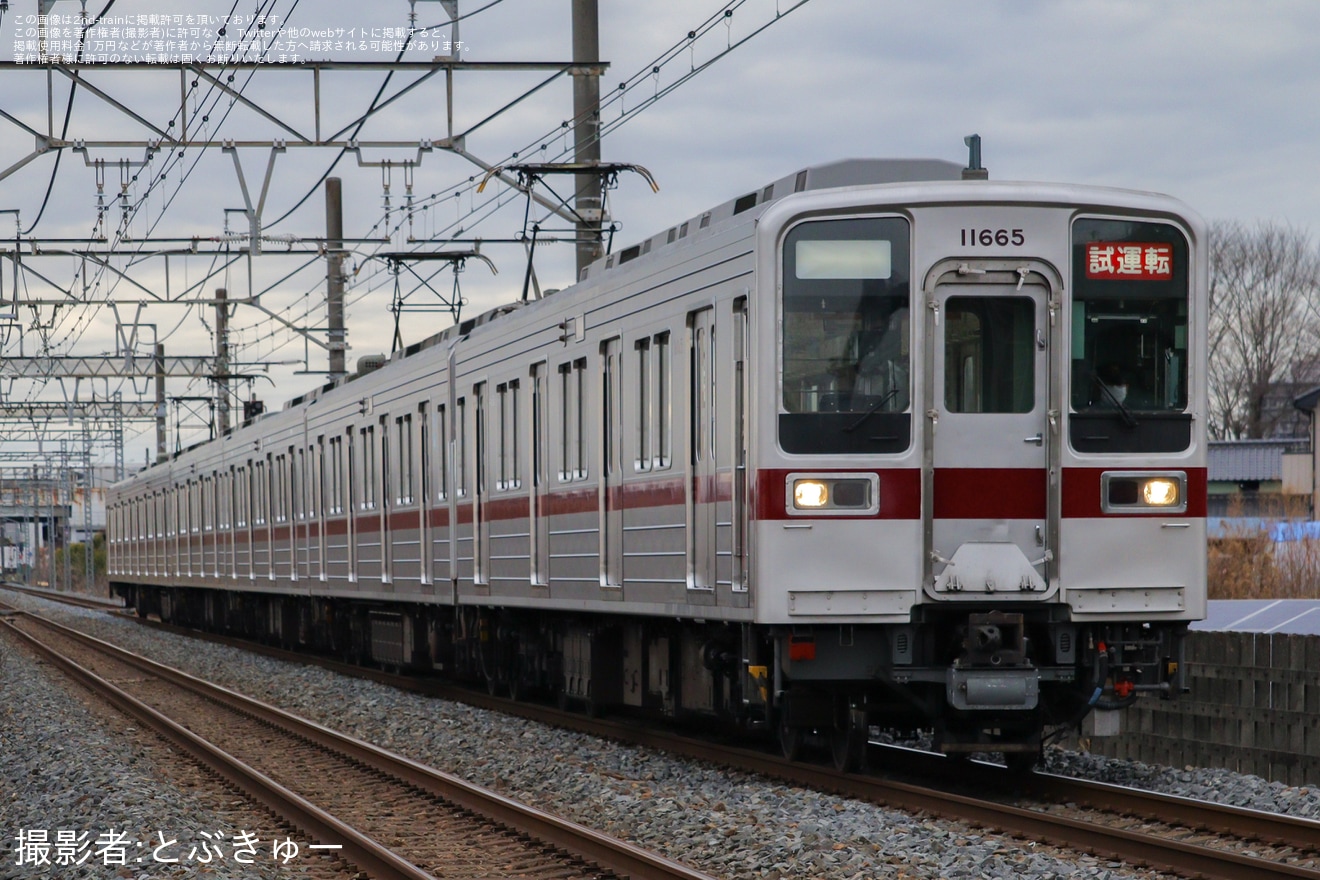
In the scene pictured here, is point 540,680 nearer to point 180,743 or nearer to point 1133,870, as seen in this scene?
point 180,743

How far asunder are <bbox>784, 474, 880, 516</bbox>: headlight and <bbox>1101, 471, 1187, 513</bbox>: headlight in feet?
4.02

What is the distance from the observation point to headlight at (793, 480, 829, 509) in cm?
952

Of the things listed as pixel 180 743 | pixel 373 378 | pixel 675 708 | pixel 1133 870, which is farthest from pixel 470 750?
pixel 373 378

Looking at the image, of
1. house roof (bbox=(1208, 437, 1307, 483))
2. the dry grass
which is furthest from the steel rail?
house roof (bbox=(1208, 437, 1307, 483))

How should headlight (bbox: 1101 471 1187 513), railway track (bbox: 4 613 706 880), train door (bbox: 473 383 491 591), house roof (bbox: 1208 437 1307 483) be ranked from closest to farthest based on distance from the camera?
railway track (bbox: 4 613 706 880)
headlight (bbox: 1101 471 1187 513)
train door (bbox: 473 383 491 591)
house roof (bbox: 1208 437 1307 483)

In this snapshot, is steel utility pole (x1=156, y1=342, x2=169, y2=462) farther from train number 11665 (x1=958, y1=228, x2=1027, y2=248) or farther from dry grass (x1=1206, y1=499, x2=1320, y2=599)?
train number 11665 (x1=958, y1=228, x2=1027, y2=248)

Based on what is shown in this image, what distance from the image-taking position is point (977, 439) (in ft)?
31.7

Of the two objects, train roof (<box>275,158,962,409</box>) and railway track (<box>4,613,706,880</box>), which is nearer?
railway track (<box>4,613,706,880</box>)

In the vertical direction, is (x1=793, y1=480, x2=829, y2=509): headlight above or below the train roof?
below

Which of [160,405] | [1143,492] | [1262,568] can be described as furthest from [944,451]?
[160,405]

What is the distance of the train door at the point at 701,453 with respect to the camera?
1054cm

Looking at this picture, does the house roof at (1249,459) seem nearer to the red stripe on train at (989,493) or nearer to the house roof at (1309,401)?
the house roof at (1309,401)

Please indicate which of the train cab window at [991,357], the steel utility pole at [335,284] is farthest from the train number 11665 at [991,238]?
the steel utility pole at [335,284]

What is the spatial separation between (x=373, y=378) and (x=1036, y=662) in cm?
1218
